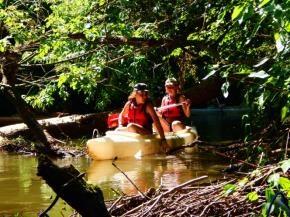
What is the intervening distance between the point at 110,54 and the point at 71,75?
3.59ft

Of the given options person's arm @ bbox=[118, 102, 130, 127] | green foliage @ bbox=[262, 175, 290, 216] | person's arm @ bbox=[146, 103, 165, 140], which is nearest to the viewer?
green foliage @ bbox=[262, 175, 290, 216]

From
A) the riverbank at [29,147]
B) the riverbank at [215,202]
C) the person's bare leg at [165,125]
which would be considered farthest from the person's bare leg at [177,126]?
the riverbank at [215,202]

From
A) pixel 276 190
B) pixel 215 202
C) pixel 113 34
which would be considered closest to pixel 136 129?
pixel 113 34

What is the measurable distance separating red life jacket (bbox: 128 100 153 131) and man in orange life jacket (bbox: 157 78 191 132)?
97cm

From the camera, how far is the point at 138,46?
7473 mm

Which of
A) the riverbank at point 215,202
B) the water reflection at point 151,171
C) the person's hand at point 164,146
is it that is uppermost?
the riverbank at point 215,202

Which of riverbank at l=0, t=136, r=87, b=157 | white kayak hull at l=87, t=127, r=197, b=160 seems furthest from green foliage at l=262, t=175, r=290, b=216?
riverbank at l=0, t=136, r=87, b=157

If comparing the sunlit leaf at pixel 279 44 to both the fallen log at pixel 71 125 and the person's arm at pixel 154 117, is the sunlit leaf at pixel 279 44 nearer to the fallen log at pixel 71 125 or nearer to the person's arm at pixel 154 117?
the person's arm at pixel 154 117

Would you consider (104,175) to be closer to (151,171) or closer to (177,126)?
(151,171)

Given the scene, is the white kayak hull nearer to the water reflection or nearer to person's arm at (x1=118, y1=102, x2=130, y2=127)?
the water reflection

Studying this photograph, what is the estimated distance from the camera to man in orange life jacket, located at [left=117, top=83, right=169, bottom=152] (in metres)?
10.2

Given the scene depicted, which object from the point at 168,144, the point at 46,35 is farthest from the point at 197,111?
the point at 46,35

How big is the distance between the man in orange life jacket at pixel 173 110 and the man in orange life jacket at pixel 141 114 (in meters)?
0.91

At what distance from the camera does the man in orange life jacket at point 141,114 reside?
10249 millimetres
